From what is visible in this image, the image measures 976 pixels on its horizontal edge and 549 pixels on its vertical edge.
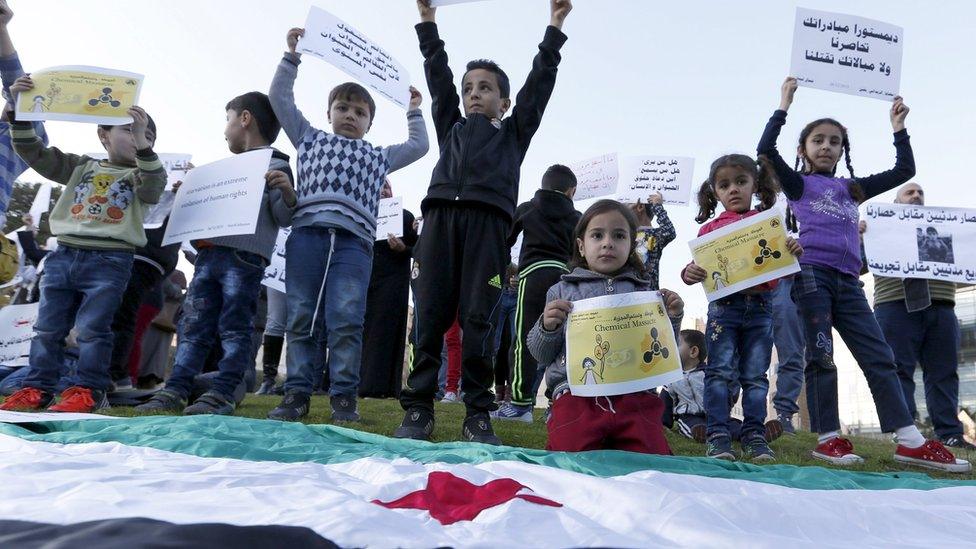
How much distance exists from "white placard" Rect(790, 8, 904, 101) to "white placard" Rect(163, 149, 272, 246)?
10.1 feet

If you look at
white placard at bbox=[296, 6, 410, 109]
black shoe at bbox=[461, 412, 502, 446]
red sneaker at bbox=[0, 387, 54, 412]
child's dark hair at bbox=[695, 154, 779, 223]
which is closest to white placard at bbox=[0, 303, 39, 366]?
red sneaker at bbox=[0, 387, 54, 412]

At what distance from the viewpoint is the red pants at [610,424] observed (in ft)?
9.05

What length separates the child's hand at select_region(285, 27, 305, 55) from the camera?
413 centimetres

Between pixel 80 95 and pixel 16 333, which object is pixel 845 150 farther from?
pixel 16 333

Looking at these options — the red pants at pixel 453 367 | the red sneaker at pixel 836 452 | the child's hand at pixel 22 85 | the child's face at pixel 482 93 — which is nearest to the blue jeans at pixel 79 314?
the child's hand at pixel 22 85

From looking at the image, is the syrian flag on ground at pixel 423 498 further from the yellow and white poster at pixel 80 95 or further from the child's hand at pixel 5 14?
the child's hand at pixel 5 14

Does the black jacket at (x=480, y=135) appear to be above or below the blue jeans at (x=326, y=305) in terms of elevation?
above

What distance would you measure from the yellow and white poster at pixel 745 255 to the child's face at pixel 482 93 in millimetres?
1267

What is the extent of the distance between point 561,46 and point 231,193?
1.94 m

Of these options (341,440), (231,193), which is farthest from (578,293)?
(231,193)

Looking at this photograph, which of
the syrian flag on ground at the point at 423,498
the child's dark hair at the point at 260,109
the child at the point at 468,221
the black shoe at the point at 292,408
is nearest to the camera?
the syrian flag on ground at the point at 423,498

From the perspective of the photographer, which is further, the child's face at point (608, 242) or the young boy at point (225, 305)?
the young boy at point (225, 305)

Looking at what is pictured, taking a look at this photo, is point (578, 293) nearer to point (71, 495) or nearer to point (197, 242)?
point (71, 495)

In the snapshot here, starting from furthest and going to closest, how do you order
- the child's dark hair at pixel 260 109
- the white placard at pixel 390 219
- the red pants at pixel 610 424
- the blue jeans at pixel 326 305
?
the white placard at pixel 390 219
the child's dark hair at pixel 260 109
the blue jeans at pixel 326 305
the red pants at pixel 610 424
